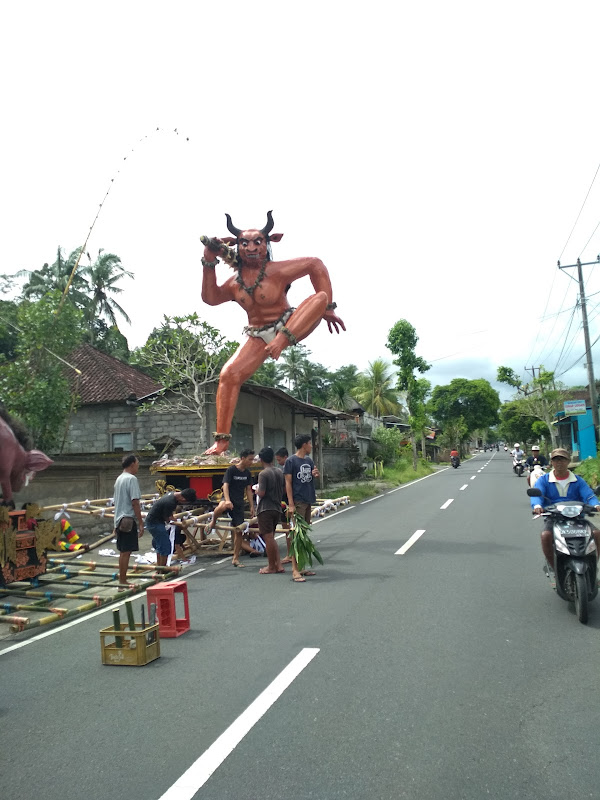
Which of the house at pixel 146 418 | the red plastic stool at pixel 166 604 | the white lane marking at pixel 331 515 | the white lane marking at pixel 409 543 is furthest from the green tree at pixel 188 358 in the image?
the red plastic stool at pixel 166 604

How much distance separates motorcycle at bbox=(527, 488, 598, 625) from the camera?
19.6 ft

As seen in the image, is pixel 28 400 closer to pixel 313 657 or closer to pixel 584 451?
pixel 313 657

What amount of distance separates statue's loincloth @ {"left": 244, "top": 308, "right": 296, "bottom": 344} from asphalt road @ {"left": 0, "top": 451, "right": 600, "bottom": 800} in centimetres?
483

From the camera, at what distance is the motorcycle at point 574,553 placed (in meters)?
5.98

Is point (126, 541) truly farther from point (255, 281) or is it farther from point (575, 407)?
point (575, 407)

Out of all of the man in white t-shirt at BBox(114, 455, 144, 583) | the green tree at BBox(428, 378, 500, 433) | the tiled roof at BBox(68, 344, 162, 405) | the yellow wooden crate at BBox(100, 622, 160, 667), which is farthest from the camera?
the green tree at BBox(428, 378, 500, 433)

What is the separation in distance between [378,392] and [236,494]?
4364cm

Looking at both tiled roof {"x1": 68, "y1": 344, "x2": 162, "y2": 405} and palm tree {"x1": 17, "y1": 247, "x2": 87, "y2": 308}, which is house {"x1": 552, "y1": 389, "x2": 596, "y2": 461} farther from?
palm tree {"x1": 17, "y1": 247, "x2": 87, "y2": 308}

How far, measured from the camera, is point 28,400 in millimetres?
16578

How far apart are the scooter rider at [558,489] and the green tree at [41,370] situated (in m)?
13.1

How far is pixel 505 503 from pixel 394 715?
15283 millimetres

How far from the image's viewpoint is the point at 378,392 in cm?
5294

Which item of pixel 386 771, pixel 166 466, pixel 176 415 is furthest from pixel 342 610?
pixel 176 415

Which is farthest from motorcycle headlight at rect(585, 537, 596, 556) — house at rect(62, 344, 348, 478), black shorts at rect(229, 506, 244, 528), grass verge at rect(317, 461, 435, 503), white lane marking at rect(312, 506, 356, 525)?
grass verge at rect(317, 461, 435, 503)
